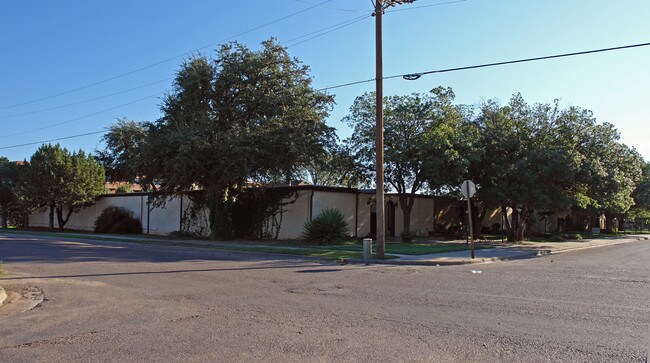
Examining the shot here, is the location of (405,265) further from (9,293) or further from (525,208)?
(525,208)

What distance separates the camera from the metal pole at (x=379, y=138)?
18.2 metres

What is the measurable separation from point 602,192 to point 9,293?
2895 cm

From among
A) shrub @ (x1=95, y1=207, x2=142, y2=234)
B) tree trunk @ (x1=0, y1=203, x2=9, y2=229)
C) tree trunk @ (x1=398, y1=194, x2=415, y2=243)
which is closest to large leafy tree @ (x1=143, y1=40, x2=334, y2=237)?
tree trunk @ (x1=398, y1=194, x2=415, y2=243)

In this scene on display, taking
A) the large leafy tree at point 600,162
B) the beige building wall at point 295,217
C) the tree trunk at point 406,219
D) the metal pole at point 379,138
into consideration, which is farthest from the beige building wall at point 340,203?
the large leafy tree at point 600,162

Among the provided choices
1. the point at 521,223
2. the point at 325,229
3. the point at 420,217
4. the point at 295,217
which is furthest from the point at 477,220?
the point at 325,229

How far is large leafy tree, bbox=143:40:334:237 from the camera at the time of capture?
25.5m

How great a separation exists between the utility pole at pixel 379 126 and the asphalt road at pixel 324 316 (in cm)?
376

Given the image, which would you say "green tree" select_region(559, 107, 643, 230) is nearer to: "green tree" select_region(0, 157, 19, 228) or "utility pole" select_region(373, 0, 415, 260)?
"utility pole" select_region(373, 0, 415, 260)

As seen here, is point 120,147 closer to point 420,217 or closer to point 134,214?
point 134,214

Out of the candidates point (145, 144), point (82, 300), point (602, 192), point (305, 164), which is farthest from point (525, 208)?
point (82, 300)

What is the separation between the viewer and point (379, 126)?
722 inches

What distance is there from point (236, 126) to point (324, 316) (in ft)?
62.9

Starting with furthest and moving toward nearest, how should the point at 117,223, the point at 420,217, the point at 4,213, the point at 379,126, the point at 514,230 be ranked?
the point at 4,213
the point at 117,223
the point at 420,217
the point at 514,230
the point at 379,126

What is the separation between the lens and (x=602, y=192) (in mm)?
28578
